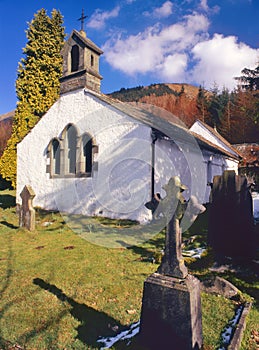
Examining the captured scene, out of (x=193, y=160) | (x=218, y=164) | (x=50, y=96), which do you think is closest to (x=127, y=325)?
(x=193, y=160)

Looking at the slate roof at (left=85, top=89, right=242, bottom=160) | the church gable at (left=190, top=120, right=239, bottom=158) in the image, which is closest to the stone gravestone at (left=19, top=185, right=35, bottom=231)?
the slate roof at (left=85, top=89, right=242, bottom=160)

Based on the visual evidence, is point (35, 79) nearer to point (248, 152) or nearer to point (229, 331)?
point (248, 152)

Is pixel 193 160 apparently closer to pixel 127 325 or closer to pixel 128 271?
pixel 128 271

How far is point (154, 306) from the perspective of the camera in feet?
11.1

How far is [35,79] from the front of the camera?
23578mm

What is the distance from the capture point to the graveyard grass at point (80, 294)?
11.8 feet

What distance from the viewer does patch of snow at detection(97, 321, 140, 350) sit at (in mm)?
3392

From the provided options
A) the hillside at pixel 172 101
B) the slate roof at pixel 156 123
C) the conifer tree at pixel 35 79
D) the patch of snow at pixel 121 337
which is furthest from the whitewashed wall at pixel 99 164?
the hillside at pixel 172 101

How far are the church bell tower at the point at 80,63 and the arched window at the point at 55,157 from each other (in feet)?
9.31

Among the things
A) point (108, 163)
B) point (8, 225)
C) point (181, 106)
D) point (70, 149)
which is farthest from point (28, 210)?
point (181, 106)

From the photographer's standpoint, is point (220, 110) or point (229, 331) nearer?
point (229, 331)

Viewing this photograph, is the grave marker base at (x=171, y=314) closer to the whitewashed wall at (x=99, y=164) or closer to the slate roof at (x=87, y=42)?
the whitewashed wall at (x=99, y=164)

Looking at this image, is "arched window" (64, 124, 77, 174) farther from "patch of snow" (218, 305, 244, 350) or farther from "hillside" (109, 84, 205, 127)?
"hillside" (109, 84, 205, 127)

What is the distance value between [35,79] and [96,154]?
1563 centimetres
